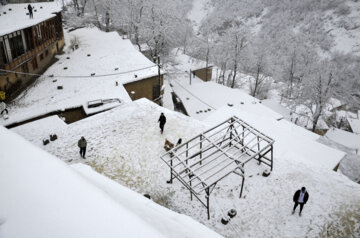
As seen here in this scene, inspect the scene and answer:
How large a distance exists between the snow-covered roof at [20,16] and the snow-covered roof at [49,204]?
1872 centimetres

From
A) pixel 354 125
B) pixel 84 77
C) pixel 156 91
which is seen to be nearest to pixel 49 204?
pixel 84 77

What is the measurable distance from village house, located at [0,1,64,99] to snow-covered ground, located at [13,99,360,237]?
6.62 metres

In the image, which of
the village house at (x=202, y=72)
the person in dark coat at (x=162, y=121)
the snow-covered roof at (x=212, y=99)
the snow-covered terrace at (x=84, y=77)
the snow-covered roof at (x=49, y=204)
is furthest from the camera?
the village house at (x=202, y=72)

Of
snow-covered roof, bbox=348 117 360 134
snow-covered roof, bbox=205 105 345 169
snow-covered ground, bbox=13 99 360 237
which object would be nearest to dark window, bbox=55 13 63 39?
snow-covered ground, bbox=13 99 360 237

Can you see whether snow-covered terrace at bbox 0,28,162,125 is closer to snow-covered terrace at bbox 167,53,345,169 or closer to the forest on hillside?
the forest on hillside

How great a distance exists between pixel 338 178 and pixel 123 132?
487 inches

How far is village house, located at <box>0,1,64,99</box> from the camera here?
18969 mm

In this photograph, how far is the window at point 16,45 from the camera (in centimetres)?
1962

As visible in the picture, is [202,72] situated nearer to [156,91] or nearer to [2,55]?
[156,91]

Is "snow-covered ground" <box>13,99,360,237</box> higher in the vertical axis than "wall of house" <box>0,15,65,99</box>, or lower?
lower

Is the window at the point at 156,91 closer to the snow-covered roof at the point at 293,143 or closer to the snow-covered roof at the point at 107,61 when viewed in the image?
the snow-covered roof at the point at 107,61

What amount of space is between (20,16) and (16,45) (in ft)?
16.2

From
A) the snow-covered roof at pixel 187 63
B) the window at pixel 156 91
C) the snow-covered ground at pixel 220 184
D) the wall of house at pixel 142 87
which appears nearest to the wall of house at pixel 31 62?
the snow-covered ground at pixel 220 184

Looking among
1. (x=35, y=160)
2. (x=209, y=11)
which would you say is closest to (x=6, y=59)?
(x=35, y=160)
